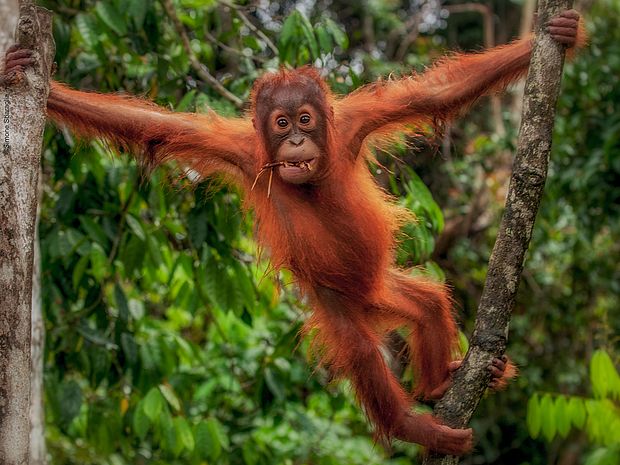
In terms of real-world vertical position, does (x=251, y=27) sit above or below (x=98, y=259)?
above

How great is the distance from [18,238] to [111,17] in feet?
5.70

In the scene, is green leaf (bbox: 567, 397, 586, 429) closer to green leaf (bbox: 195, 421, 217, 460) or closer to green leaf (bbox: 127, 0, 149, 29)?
green leaf (bbox: 195, 421, 217, 460)

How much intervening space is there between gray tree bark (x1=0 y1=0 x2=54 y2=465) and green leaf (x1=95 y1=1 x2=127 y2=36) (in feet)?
4.14

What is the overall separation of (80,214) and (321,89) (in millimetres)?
1440

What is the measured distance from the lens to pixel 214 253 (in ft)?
13.9

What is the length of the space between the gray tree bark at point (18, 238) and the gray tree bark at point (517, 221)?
1.38 meters

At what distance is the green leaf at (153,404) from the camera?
12.5 feet

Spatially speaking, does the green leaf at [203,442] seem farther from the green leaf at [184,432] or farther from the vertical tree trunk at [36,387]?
the vertical tree trunk at [36,387]

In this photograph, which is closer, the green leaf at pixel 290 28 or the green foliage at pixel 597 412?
the green foliage at pixel 597 412

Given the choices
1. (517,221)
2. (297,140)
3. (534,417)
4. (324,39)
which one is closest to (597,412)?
(534,417)

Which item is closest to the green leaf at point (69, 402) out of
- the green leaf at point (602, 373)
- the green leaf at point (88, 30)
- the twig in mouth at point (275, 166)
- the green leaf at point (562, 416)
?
the twig in mouth at point (275, 166)

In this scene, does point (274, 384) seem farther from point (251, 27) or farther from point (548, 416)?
point (251, 27)

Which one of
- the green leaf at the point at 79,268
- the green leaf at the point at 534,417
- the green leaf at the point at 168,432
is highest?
the green leaf at the point at 79,268

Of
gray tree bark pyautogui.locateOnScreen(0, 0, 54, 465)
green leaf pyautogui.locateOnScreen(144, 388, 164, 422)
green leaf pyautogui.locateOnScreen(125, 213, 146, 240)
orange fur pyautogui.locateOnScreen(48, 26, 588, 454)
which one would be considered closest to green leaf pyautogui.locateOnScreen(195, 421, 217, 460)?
green leaf pyautogui.locateOnScreen(144, 388, 164, 422)
